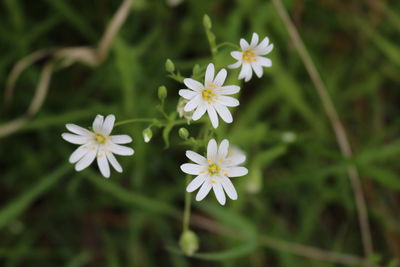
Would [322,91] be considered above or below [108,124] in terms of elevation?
above

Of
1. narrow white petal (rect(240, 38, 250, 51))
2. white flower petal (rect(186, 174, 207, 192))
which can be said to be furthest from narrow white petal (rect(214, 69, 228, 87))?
white flower petal (rect(186, 174, 207, 192))

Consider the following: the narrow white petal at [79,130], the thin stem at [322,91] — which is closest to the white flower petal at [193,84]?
the narrow white petal at [79,130]

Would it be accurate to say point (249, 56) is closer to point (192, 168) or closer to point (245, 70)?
point (245, 70)

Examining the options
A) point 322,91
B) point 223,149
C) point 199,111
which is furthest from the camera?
point 322,91

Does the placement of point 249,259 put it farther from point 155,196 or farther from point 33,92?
point 33,92

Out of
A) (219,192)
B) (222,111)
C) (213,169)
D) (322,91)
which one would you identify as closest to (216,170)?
(213,169)

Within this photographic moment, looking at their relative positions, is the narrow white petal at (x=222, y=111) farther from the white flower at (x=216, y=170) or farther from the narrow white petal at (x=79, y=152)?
the narrow white petal at (x=79, y=152)

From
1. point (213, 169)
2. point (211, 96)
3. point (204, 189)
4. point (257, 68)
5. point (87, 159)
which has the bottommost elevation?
point (87, 159)
